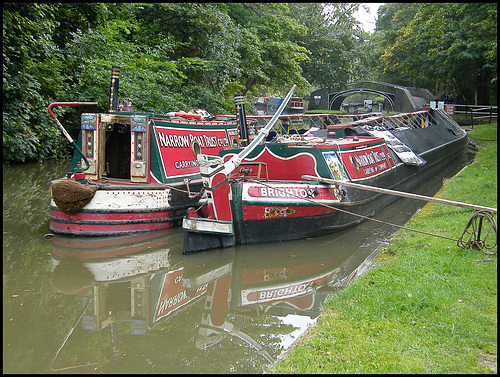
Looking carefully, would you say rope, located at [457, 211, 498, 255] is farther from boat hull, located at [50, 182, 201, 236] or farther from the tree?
the tree

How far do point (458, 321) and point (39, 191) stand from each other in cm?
1152

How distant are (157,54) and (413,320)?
48.2ft

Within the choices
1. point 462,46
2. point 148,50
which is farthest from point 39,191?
point 462,46

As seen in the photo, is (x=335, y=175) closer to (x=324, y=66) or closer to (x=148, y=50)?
(x=148, y=50)

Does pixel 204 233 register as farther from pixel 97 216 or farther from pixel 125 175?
pixel 125 175

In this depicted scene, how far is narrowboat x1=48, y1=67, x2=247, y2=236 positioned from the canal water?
39cm

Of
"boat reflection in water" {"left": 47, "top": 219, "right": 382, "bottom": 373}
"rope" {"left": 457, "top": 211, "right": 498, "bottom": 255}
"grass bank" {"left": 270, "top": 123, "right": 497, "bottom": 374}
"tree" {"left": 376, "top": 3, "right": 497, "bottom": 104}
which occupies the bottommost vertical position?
"boat reflection in water" {"left": 47, "top": 219, "right": 382, "bottom": 373}

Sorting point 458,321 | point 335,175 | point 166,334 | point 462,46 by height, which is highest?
point 462,46

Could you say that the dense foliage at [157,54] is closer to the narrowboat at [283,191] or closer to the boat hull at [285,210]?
the narrowboat at [283,191]

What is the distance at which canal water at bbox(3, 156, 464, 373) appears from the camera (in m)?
4.74

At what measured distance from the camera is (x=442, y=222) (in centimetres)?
797

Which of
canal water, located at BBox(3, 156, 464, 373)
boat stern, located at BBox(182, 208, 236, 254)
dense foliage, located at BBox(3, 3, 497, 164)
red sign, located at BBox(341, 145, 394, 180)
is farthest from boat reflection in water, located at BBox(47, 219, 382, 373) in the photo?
dense foliage, located at BBox(3, 3, 497, 164)

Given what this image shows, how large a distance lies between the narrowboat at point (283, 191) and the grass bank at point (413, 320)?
222 centimetres

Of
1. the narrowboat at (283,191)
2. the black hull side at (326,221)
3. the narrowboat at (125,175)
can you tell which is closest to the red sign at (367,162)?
the narrowboat at (283,191)
